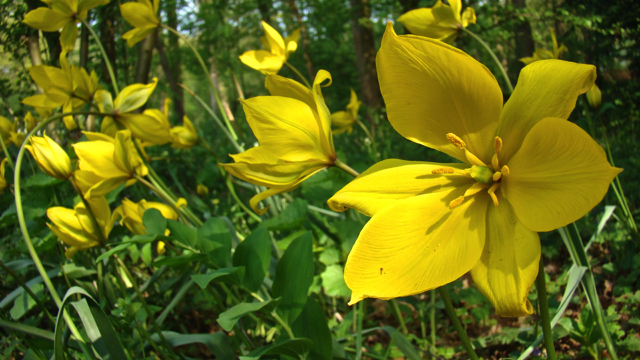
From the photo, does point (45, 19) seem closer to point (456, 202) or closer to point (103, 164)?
point (103, 164)

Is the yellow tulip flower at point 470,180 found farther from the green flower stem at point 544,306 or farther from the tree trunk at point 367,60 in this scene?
the tree trunk at point 367,60

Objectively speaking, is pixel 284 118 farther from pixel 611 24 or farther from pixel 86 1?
pixel 611 24

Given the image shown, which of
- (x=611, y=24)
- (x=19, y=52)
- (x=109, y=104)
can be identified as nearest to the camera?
(x=109, y=104)

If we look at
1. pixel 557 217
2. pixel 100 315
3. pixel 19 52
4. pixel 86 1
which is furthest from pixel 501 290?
pixel 19 52


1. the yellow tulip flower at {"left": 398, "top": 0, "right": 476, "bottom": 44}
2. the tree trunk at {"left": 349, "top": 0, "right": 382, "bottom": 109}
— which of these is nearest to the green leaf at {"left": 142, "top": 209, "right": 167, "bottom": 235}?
the yellow tulip flower at {"left": 398, "top": 0, "right": 476, "bottom": 44}

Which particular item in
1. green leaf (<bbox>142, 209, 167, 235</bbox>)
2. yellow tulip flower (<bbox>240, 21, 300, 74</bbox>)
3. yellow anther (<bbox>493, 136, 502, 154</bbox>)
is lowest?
green leaf (<bbox>142, 209, 167, 235</bbox>)

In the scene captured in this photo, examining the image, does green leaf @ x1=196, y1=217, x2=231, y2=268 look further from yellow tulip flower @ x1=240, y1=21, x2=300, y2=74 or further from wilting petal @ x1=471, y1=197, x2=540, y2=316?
yellow tulip flower @ x1=240, y1=21, x2=300, y2=74
